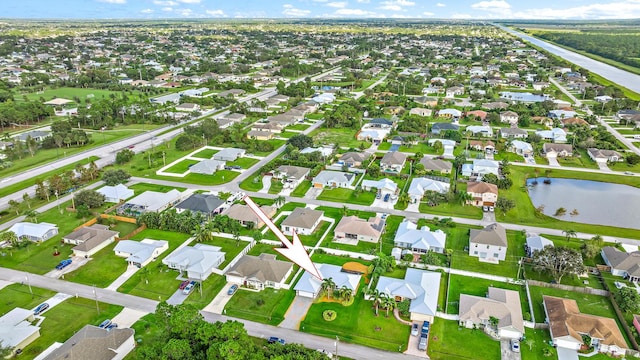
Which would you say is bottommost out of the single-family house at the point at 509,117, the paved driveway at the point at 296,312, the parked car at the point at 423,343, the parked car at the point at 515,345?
the parked car at the point at 515,345

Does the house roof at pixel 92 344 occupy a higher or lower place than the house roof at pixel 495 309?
higher

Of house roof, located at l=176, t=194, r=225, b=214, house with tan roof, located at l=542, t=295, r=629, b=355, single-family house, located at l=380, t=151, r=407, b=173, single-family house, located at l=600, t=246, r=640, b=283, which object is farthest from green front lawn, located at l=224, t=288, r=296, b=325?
single-family house, located at l=380, t=151, r=407, b=173

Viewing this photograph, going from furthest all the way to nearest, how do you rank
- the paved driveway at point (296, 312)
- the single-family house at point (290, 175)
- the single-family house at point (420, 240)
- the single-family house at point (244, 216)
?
the single-family house at point (290, 175), the single-family house at point (244, 216), the single-family house at point (420, 240), the paved driveway at point (296, 312)

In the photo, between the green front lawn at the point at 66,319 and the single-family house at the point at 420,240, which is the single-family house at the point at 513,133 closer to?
the single-family house at the point at 420,240

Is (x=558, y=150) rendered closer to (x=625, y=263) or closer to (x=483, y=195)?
(x=483, y=195)

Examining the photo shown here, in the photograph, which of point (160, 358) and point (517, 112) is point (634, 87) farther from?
point (160, 358)

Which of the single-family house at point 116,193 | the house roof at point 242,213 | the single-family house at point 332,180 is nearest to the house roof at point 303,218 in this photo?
the house roof at point 242,213

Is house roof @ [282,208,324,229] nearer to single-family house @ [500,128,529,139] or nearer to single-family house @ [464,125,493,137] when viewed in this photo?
single-family house @ [464,125,493,137]
